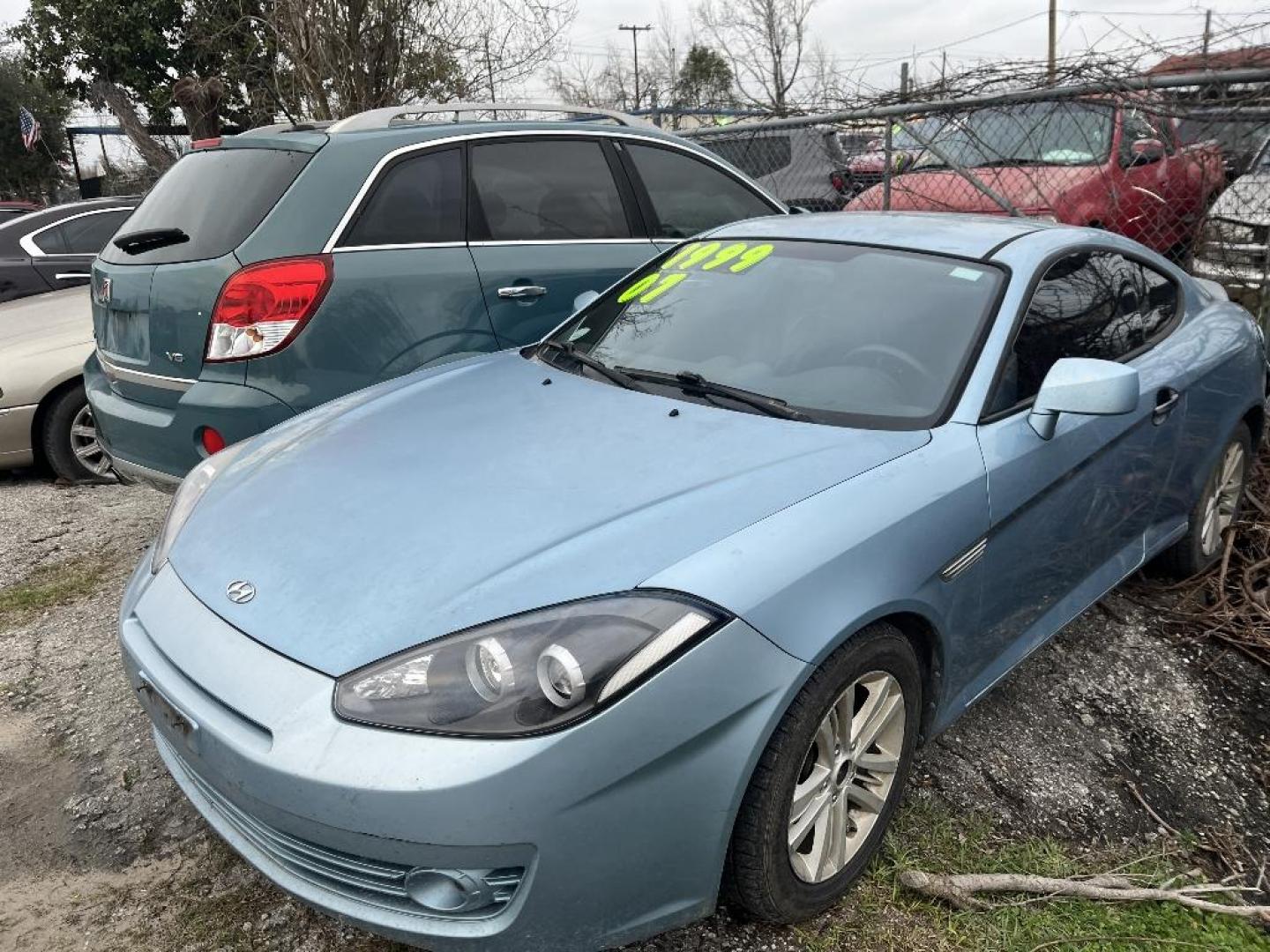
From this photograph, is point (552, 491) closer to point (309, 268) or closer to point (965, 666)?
point (965, 666)

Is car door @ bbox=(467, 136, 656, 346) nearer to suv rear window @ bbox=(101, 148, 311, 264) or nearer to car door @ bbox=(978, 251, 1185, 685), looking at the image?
suv rear window @ bbox=(101, 148, 311, 264)

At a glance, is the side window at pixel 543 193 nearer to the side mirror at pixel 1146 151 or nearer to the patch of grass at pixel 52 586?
the patch of grass at pixel 52 586

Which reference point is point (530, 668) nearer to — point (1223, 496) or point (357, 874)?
Answer: point (357, 874)

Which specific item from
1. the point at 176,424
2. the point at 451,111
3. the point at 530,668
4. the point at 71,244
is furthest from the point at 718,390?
the point at 71,244

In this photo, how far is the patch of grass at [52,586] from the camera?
12.2ft

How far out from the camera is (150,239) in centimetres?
376

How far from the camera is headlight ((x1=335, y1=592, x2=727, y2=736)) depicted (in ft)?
5.44

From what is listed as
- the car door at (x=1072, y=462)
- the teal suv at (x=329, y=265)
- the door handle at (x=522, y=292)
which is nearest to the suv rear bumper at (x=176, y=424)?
the teal suv at (x=329, y=265)

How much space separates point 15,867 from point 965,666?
2363 millimetres

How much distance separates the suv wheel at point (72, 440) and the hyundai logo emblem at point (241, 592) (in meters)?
3.68

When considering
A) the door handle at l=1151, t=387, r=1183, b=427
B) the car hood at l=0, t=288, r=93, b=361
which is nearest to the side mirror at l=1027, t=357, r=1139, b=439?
the door handle at l=1151, t=387, r=1183, b=427

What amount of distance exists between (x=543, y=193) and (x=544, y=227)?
0.51 feet

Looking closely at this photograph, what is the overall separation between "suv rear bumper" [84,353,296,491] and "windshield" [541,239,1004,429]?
1.05 meters

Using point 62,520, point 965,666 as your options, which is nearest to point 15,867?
point 965,666
